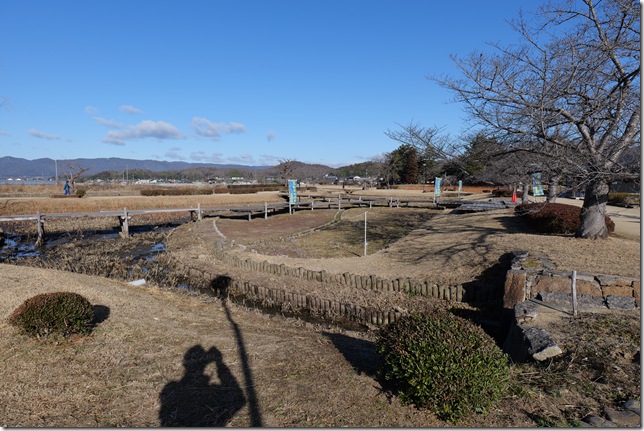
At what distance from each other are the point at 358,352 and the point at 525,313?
2822 millimetres

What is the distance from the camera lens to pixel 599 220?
1000 centimetres

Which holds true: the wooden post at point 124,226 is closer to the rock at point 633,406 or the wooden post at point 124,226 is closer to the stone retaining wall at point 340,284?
the stone retaining wall at point 340,284

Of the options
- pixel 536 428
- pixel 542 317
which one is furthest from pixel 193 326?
pixel 542 317

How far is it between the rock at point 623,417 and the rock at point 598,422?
6 centimetres

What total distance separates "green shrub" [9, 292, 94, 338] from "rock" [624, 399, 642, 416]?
6.98 metres

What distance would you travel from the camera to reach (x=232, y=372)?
4.62 metres

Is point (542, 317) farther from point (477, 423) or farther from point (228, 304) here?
point (228, 304)

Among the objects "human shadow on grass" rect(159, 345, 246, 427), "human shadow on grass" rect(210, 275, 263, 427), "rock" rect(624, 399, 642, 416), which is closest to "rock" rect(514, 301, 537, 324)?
"rock" rect(624, 399, 642, 416)

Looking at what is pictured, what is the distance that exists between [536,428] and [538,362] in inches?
61.1

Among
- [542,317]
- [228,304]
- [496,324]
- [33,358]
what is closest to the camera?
[33,358]

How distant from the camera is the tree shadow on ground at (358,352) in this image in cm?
462

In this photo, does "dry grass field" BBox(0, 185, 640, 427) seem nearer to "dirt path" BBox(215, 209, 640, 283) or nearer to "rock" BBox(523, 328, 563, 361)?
"rock" BBox(523, 328, 563, 361)

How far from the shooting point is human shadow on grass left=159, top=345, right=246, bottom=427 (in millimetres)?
3634

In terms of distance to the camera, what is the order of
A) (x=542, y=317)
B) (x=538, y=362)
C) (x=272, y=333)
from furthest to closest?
(x=272, y=333) → (x=542, y=317) → (x=538, y=362)
